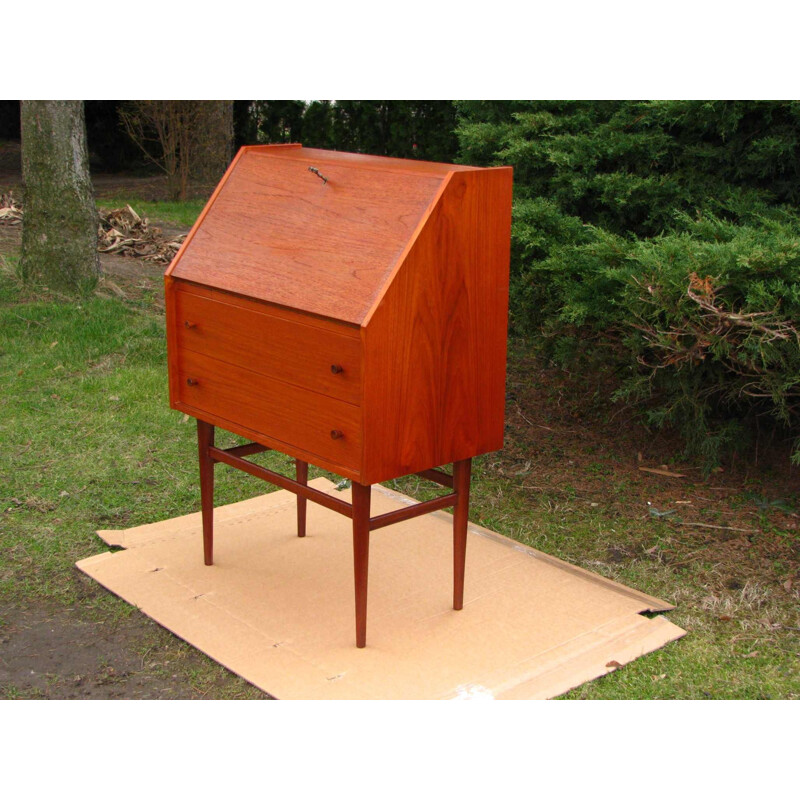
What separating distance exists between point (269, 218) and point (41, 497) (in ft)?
6.53

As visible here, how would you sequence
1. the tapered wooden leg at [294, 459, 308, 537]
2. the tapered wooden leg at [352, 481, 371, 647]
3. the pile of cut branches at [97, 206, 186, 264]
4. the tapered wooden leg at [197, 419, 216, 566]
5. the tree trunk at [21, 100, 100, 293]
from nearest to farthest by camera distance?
the tapered wooden leg at [352, 481, 371, 647], the tapered wooden leg at [197, 419, 216, 566], the tapered wooden leg at [294, 459, 308, 537], the tree trunk at [21, 100, 100, 293], the pile of cut branches at [97, 206, 186, 264]

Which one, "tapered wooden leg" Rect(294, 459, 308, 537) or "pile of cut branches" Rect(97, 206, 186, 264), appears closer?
"tapered wooden leg" Rect(294, 459, 308, 537)

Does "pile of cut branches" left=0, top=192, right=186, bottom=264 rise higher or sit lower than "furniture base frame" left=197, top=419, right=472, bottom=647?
higher

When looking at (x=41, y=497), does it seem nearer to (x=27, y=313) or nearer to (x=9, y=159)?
(x=27, y=313)

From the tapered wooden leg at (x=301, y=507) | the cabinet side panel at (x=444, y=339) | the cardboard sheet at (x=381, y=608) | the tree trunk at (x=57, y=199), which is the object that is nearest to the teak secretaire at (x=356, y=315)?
the cabinet side panel at (x=444, y=339)

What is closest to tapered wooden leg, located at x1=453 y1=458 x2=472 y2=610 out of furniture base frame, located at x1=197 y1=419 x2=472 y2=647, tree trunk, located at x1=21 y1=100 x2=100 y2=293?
furniture base frame, located at x1=197 y1=419 x2=472 y2=647

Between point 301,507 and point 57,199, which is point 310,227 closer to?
point 301,507

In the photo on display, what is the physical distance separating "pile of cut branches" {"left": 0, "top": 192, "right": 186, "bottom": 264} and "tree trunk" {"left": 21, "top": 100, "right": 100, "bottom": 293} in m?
1.42

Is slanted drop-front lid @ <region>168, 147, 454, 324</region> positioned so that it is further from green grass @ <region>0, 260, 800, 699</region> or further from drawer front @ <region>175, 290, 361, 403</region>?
green grass @ <region>0, 260, 800, 699</region>

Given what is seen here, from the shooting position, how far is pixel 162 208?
425 inches

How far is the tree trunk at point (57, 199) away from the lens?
7.16 metres

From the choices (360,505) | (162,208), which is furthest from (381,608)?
(162,208)

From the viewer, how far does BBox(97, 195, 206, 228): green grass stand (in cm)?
1013

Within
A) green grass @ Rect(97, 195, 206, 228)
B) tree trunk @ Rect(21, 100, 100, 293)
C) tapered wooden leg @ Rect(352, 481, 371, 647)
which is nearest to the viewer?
tapered wooden leg @ Rect(352, 481, 371, 647)
